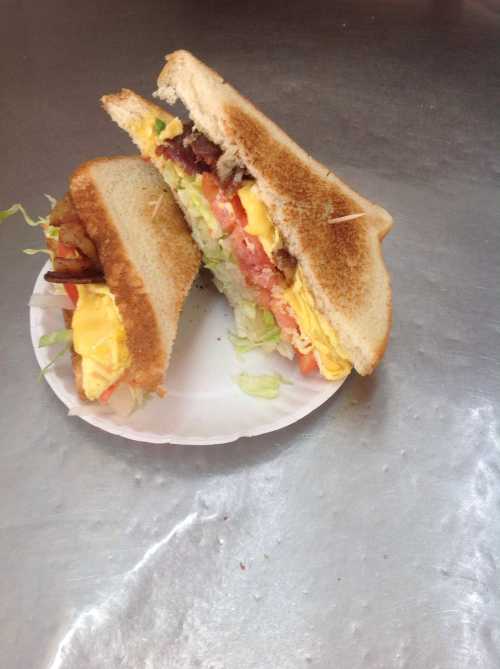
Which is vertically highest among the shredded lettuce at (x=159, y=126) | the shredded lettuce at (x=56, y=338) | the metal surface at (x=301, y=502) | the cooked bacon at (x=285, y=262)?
the shredded lettuce at (x=159, y=126)

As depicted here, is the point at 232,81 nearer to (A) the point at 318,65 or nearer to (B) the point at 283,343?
(A) the point at 318,65

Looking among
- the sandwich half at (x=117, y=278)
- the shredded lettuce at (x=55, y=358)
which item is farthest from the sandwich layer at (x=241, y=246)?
the shredded lettuce at (x=55, y=358)

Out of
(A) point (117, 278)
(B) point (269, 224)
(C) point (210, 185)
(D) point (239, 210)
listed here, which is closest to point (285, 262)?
(B) point (269, 224)

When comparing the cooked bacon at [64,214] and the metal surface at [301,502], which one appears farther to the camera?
the cooked bacon at [64,214]

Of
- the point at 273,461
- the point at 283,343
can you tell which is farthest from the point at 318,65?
the point at 273,461

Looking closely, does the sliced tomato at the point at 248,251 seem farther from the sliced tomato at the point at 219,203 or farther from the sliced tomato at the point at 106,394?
the sliced tomato at the point at 106,394

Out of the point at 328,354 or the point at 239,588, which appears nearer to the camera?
the point at 239,588
